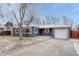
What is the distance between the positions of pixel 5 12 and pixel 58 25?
86cm

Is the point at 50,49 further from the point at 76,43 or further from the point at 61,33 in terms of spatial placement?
the point at 76,43

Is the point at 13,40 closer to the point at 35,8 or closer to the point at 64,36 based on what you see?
the point at 35,8

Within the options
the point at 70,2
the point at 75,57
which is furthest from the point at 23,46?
the point at 70,2

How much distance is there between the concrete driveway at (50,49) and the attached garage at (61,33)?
0.21 ft

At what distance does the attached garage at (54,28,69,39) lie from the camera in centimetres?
282

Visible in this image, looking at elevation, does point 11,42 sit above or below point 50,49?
above

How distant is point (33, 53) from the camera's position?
9.25 feet

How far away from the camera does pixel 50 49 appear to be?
283cm

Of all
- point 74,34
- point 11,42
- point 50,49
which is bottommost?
point 50,49

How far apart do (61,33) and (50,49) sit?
1.01 ft

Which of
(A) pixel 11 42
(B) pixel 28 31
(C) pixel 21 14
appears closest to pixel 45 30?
(B) pixel 28 31

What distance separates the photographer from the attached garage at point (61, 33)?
282 centimetres

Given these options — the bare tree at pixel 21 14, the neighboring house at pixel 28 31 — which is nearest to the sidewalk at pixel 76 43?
the neighboring house at pixel 28 31

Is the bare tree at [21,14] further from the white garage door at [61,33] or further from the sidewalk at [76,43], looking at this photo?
the sidewalk at [76,43]
